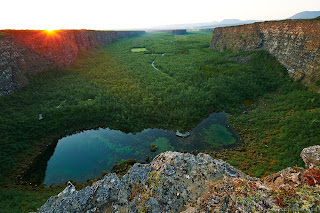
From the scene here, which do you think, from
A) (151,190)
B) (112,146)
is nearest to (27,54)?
(112,146)

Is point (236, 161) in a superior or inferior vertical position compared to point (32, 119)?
inferior

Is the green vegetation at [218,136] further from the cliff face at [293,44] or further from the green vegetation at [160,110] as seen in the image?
the cliff face at [293,44]

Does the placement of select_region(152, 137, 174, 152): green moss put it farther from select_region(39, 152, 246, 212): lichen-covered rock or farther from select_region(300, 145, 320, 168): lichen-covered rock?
select_region(300, 145, 320, 168): lichen-covered rock

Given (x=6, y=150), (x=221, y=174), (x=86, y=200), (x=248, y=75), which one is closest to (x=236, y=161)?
(x=221, y=174)

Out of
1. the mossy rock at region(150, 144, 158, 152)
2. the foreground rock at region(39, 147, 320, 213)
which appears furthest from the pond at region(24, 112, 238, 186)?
the foreground rock at region(39, 147, 320, 213)

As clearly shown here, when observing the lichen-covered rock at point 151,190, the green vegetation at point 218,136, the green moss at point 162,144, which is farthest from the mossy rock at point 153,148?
the lichen-covered rock at point 151,190

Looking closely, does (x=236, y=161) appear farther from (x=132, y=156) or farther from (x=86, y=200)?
(x=86, y=200)

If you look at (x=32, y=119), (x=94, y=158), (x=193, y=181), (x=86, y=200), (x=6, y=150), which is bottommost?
(x=94, y=158)
